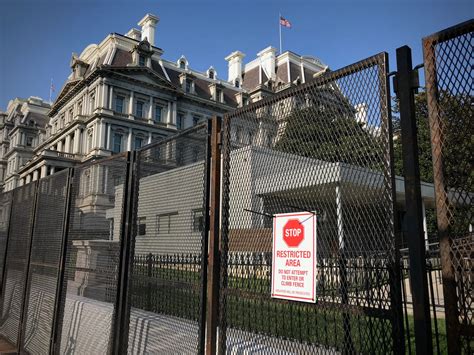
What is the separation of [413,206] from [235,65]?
207 feet

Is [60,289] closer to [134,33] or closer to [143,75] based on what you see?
[143,75]

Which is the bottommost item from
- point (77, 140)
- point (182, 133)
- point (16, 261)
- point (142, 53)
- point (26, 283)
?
point (26, 283)

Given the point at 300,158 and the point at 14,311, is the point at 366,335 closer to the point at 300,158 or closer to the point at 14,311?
the point at 300,158

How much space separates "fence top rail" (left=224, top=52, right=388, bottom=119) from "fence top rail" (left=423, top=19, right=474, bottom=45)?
A: 0.24 m

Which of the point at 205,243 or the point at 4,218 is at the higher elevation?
the point at 4,218

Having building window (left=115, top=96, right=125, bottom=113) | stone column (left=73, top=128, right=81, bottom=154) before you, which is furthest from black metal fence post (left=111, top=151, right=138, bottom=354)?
stone column (left=73, top=128, right=81, bottom=154)

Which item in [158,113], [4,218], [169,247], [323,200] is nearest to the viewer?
[323,200]

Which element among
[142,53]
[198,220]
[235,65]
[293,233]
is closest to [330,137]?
[293,233]

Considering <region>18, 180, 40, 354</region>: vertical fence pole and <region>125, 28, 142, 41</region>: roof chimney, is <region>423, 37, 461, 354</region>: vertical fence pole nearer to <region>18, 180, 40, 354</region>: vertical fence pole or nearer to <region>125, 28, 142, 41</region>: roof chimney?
<region>18, 180, 40, 354</region>: vertical fence pole

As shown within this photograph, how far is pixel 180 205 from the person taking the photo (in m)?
3.74

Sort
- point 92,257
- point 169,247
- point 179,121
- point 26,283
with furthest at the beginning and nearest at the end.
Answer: point 179,121, point 26,283, point 92,257, point 169,247

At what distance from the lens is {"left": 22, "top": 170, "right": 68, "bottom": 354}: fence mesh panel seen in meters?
5.56

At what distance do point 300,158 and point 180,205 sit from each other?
1.43 metres

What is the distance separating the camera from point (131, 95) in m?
46.4
